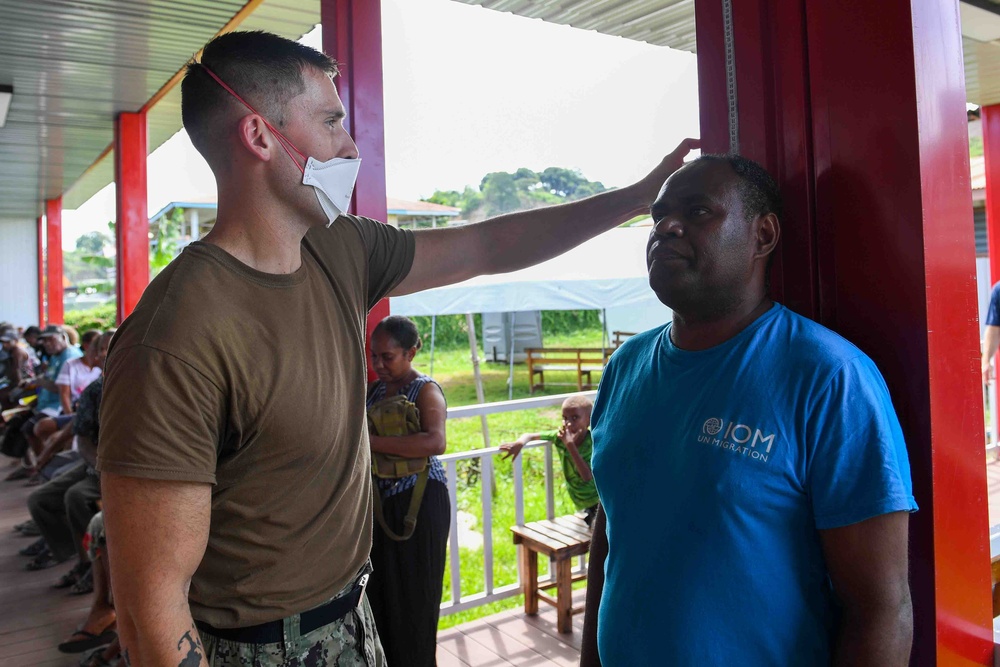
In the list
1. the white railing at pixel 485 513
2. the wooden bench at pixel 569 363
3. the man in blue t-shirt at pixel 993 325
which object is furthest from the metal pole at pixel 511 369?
the white railing at pixel 485 513

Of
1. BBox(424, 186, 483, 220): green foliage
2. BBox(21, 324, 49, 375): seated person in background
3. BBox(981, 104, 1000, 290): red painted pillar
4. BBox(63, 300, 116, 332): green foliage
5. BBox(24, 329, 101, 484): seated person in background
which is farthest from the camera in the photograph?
BBox(424, 186, 483, 220): green foliage

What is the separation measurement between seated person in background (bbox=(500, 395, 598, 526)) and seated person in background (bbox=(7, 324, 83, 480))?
5602mm

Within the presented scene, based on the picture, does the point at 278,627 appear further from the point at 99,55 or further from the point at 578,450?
the point at 99,55

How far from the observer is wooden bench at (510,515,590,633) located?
4.17m

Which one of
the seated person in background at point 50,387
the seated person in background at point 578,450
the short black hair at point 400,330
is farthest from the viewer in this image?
the seated person in background at point 50,387

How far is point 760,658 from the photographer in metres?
1.21

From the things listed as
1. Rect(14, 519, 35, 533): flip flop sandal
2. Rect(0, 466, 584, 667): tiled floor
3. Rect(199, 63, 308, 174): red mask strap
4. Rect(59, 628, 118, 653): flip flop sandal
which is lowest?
Rect(0, 466, 584, 667): tiled floor

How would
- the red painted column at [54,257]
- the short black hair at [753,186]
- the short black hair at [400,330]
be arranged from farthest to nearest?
the red painted column at [54,257] < the short black hair at [400,330] < the short black hair at [753,186]

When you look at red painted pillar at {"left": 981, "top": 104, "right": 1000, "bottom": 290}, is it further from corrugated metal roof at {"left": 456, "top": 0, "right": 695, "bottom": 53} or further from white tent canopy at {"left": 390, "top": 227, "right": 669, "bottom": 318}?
white tent canopy at {"left": 390, "top": 227, "right": 669, "bottom": 318}

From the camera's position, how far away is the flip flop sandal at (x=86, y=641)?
4.22m

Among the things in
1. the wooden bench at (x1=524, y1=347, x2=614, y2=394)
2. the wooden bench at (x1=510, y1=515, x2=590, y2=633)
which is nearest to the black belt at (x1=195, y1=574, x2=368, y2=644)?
the wooden bench at (x1=510, y1=515, x2=590, y2=633)

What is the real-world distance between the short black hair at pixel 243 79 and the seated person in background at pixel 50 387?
6984mm

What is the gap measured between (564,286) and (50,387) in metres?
6.83

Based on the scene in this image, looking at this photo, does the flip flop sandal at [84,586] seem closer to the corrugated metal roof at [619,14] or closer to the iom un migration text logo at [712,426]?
the corrugated metal roof at [619,14]
